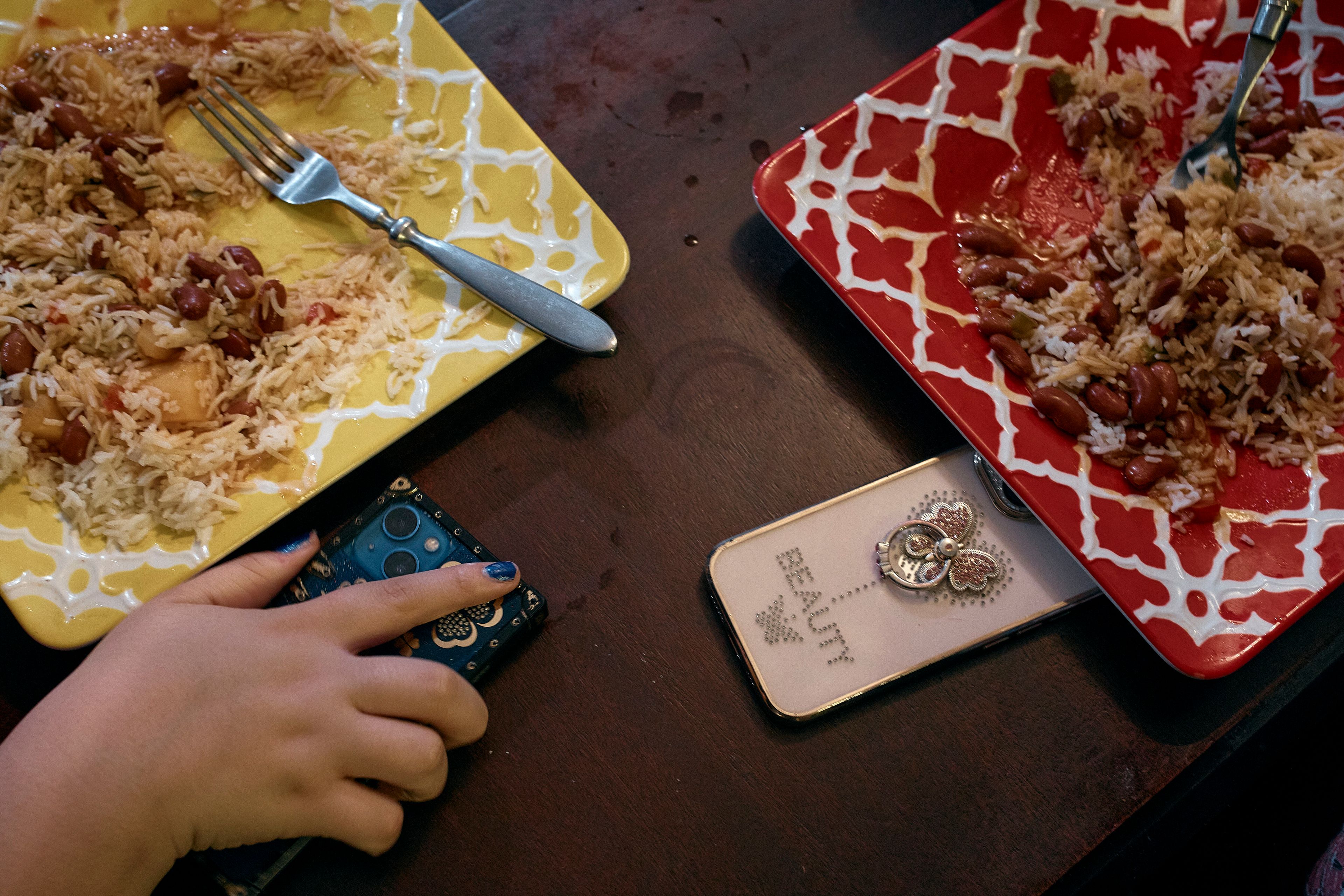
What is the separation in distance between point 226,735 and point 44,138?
3.54 feet

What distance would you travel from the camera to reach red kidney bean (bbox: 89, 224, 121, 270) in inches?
50.6

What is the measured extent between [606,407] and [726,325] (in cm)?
27

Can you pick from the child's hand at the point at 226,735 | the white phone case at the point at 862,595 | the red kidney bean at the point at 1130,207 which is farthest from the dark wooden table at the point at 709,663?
the red kidney bean at the point at 1130,207

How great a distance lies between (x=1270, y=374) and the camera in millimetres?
1258

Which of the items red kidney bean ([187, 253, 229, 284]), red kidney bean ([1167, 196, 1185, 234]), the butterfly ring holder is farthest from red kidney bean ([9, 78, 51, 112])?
red kidney bean ([1167, 196, 1185, 234])

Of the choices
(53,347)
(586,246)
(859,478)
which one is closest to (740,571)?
(859,478)

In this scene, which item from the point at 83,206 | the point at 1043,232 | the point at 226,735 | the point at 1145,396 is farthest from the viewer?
the point at 1043,232

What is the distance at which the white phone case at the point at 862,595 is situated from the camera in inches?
48.3

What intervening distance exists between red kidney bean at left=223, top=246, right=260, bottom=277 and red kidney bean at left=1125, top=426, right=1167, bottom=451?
4.87 ft

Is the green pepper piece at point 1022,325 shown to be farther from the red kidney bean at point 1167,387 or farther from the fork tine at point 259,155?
the fork tine at point 259,155

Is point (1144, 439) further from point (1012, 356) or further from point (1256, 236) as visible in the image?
point (1256, 236)

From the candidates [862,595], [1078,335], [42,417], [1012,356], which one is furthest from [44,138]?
[1078,335]

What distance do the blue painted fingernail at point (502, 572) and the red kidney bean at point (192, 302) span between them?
24.3 inches

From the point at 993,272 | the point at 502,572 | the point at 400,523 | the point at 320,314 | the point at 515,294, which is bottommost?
the point at 993,272
